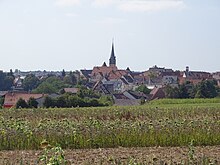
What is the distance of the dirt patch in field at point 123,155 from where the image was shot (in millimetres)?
12406

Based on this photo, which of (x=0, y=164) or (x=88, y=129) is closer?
(x=0, y=164)

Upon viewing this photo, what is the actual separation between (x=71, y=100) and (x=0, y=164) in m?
37.7

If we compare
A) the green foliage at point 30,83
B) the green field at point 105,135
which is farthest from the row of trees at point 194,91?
the green field at point 105,135

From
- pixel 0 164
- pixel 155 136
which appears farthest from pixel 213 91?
pixel 0 164

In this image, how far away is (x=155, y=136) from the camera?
16.7m

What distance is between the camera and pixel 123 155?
44.1ft

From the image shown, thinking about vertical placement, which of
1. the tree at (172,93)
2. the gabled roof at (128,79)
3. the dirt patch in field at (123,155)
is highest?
the gabled roof at (128,79)

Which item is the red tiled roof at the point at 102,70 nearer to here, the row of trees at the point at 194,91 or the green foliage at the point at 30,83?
the green foliage at the point at 30,83

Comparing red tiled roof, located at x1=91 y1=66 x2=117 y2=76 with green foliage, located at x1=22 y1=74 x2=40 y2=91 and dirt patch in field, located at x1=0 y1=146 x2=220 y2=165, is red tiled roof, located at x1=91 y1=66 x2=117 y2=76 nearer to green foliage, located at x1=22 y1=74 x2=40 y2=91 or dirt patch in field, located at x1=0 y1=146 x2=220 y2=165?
green foliage, located at x1=22 y1=74 x2=40 y2=91

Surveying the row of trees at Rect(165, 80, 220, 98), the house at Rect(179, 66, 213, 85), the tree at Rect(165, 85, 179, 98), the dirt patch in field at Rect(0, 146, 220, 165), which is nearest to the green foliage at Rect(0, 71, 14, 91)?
the house at Rect(179, 66, 213, 85)

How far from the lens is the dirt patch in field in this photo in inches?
488

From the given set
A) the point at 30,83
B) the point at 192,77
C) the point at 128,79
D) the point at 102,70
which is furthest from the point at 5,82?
the point at 192,77

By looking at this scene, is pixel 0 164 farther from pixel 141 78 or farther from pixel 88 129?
pixel 141 78

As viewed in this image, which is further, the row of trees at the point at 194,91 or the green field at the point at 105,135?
the row of trees at the point at 194,91
